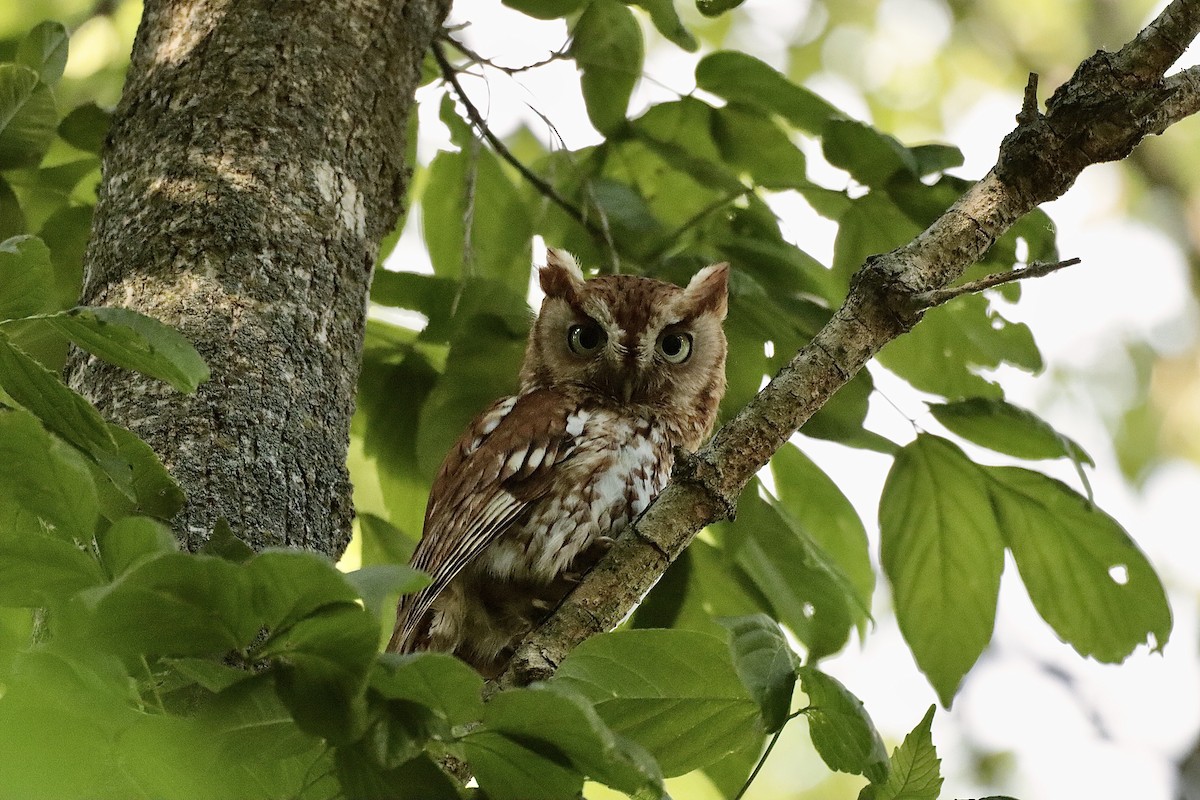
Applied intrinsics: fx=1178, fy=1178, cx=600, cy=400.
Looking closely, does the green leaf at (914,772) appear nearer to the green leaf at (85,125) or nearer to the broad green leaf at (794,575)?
the broad green leaf at (794,575)

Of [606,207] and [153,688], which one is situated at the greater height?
[606,207]

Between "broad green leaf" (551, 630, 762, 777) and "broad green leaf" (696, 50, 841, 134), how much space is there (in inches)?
69.6

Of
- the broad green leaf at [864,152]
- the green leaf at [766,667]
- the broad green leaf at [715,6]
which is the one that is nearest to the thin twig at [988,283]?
the green leaf at [766,667]

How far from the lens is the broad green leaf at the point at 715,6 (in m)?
2.38

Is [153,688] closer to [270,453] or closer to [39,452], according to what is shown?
[39,452]

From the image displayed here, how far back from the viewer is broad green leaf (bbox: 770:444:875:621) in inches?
110

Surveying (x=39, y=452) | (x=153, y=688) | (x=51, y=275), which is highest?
(x=51, y=275)

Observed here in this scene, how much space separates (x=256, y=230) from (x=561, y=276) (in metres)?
1.10

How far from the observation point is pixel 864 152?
2.74 m

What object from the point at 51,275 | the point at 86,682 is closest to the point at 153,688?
the point at 86,682

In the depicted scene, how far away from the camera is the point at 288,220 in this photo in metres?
2.31

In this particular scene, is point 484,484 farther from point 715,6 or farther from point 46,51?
point 46,51

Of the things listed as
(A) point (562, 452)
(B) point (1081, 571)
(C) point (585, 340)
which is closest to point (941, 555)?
(B) point (1081, 571)

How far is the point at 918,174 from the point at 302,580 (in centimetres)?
213
